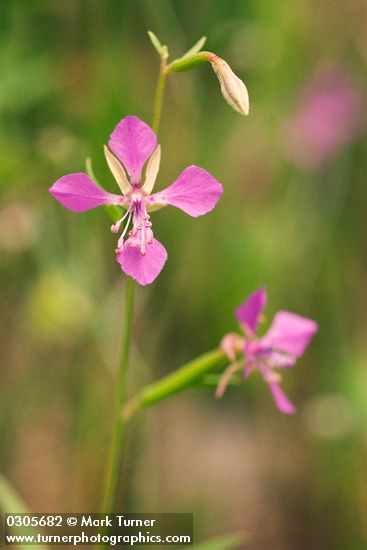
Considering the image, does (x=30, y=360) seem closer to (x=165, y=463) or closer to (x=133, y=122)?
(x=165, y=463)

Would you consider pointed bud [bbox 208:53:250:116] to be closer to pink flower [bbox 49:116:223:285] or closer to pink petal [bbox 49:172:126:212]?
pink flower [bbox 49:116:223:285]

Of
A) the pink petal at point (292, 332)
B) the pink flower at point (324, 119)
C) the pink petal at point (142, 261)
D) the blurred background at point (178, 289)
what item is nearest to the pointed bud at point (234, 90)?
the pink petal at point (142, 261)

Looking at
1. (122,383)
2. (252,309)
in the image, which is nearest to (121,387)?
(122,383)

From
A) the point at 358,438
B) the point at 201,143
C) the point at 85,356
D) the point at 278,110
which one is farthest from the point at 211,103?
the point at 358,438

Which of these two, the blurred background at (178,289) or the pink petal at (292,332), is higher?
the blurred background at (178,289)

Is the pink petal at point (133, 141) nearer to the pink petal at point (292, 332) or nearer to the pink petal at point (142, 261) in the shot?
the pink petal at point (142, 261)

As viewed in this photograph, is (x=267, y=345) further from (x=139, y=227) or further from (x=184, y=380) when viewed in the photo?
(x=139, y=227)

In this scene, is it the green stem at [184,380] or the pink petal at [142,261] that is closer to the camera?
the pink petal at [142,261]
